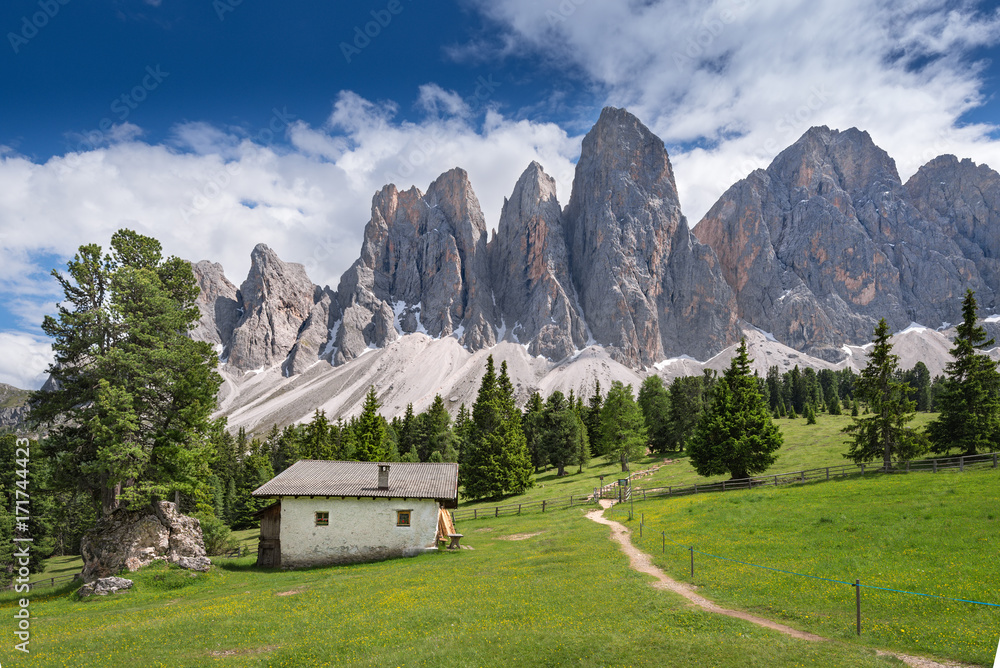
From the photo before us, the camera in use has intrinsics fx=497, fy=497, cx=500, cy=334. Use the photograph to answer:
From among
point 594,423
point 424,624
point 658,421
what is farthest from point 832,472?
point 594,423

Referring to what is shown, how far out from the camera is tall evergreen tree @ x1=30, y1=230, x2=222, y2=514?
90.0 ft

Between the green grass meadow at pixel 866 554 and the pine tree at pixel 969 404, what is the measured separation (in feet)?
27.3

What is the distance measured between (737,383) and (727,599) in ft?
111

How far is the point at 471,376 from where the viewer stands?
196 meters

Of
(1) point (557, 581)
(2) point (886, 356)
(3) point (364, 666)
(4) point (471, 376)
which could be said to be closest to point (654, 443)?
(2) point (886, 356)

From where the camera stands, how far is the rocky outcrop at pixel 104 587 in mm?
22828

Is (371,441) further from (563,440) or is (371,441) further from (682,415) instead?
(682,415)

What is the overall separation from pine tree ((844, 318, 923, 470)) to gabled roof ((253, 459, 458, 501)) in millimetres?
31565

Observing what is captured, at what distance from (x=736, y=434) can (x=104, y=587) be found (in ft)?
145

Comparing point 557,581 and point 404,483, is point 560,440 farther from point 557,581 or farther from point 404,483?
point 557,581

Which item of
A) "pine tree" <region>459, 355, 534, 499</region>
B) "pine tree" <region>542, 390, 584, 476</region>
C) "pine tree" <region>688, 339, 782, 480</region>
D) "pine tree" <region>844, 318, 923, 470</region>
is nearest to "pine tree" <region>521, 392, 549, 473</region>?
"pine tree" <region>542, 390, 584, 476</region>

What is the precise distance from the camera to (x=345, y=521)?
32.2 metres

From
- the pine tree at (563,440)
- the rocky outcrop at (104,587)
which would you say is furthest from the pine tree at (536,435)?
the rocky outcrop at (104,587)

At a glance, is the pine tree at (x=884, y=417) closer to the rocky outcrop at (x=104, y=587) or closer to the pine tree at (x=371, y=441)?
the pine tree at (x=371, y=441)
